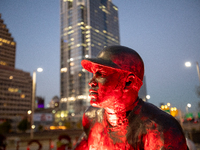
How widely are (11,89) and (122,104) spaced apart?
10427 cm

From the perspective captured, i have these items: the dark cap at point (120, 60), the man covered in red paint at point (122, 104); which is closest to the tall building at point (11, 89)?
the man covered in red paint at point (122, 104)

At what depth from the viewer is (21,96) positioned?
9800 centimetres

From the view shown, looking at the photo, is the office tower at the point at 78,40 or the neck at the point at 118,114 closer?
the neck at the point at 118,114

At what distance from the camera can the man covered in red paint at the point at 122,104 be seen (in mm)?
1348

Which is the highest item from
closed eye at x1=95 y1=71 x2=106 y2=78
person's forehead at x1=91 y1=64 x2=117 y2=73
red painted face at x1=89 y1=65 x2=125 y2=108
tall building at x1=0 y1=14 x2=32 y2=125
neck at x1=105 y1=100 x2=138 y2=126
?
tall building at x1=0 y1=14 x2=32 y2=125

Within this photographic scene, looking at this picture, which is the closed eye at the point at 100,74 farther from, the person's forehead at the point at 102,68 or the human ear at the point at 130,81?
the human ear at the point at 130,81

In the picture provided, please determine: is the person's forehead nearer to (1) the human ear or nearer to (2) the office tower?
(1) the human ear

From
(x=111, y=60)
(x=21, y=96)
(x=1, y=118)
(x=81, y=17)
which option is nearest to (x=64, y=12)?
(x=81, y=17)

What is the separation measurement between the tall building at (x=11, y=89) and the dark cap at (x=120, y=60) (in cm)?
9305

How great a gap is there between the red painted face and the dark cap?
6 centimetres

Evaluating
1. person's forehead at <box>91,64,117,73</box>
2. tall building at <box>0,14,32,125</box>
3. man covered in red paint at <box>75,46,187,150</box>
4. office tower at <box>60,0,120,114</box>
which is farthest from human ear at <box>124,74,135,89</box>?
office tower at <box>60,0,120,114</box>

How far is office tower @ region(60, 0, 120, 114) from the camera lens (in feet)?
325

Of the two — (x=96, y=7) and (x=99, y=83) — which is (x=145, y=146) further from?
(x=96, y=7)

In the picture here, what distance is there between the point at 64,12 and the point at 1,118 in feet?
242
